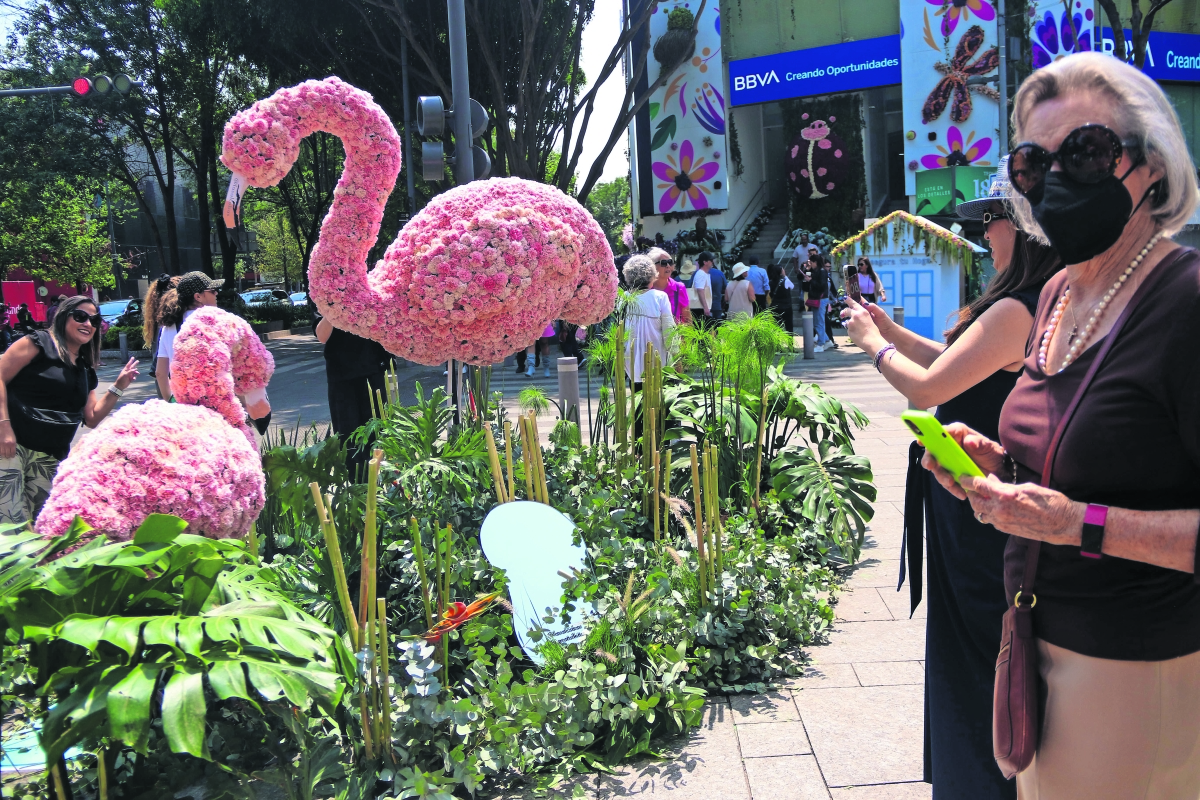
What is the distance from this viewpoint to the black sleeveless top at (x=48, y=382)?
4652 mm

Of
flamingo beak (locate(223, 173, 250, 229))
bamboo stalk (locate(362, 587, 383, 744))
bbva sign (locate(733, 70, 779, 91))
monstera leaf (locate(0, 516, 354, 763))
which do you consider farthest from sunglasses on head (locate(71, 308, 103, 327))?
bbva sign (locate(733, 70, 779, 91))

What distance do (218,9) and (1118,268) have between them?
17.6m

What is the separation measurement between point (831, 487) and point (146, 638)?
11.5 feet

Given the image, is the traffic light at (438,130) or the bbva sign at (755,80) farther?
the bbva sign at (755,80)

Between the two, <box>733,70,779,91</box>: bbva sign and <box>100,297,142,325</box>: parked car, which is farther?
<box>733,70,779,91</box>: bbva sign

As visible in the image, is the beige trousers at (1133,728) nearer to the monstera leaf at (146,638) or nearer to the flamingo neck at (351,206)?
the monstera leaf at (146,638)

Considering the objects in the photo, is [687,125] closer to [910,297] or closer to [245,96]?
[245,96]

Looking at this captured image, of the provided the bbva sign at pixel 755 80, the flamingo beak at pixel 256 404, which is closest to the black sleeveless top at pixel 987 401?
the flamingo beak at pixel 256 404

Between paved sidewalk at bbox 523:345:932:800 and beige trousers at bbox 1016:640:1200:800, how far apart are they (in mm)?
1359

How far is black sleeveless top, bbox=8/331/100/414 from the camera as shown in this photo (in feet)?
15.3

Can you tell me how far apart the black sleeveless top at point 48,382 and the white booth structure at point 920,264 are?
31.5 feet

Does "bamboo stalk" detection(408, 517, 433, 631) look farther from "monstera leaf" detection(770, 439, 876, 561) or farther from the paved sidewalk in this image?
"monstera leaf" detection(770, 439, 876, 561)

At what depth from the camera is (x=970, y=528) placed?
2.38 meters

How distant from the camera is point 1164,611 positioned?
1479 mm
